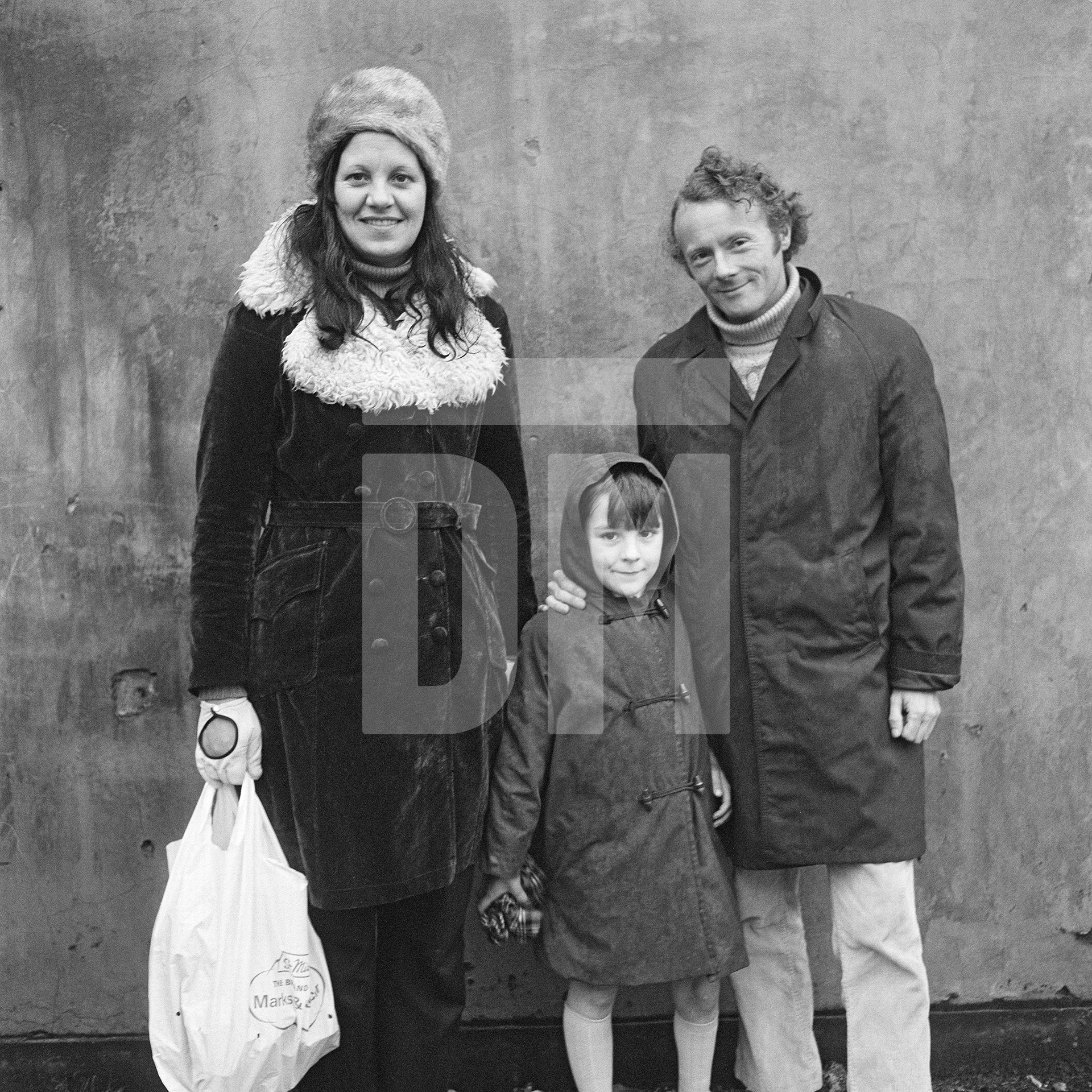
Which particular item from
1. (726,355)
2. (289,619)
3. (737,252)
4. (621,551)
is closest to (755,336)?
(726,355)

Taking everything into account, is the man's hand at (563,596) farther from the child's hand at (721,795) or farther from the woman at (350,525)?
the child's hand at (721,795)

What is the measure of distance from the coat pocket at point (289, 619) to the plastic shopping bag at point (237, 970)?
23cm

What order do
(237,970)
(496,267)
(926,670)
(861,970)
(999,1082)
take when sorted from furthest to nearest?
(999,1082)
(496,267)
(861,970)
(926,670)
(237,970)

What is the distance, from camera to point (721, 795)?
2541mm

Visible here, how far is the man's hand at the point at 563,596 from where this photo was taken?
2484 millimetres

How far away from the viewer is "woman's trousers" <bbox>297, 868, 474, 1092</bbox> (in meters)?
2.37

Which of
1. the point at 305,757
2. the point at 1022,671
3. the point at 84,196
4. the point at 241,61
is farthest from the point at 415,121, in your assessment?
the point at 1022,671

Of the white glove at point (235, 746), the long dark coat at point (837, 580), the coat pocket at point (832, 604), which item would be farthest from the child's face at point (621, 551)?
the white glove at point (235, 746)

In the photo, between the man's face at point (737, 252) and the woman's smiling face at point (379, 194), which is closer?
the woman's smiling face at point (379, 194)

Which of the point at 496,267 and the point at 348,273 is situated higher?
the point at 496,267

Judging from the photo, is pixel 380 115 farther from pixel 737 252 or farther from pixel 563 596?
pixel 563 596

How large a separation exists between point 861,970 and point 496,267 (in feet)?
6.19

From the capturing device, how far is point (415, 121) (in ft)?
7.30

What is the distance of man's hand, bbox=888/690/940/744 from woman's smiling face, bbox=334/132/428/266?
54.9 inches
